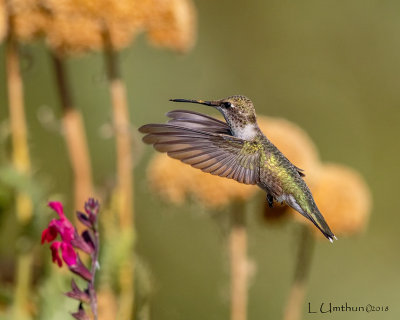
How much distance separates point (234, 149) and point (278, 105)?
9.52 ft

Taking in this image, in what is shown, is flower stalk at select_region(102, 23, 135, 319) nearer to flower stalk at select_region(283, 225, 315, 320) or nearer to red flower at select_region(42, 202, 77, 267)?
flower stalk at select_region(283, 225, 315, 320)

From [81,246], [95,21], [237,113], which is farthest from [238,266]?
[81,246]

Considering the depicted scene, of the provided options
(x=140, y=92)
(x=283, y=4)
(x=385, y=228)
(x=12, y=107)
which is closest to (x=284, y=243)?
(x=385, y=228)

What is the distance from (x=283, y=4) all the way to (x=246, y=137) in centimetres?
326

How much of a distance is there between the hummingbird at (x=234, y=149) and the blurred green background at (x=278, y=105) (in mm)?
1769

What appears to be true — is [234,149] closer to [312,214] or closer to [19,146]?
[312,214]

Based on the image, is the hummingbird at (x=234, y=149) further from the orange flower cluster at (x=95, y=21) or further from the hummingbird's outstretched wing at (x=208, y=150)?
the orange flower cluster at (x=95, y=21)

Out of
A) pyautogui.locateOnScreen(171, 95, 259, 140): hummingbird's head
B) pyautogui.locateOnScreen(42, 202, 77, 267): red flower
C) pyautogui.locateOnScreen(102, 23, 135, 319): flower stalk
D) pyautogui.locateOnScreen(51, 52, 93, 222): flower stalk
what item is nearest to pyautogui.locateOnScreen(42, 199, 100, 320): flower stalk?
pyautogui.locateOnScreen(42, 202, 77, 267): red flower

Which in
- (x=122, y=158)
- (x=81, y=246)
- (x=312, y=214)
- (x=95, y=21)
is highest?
(x=95, y=21)

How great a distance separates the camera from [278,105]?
4309 mm

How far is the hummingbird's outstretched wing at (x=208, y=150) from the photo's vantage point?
4.23ft

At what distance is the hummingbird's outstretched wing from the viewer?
1.29m

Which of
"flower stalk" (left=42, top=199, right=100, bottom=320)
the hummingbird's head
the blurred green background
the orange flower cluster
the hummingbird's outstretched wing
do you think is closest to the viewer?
"flower stalk" (left=42, top=199, right=100, bottom=320)

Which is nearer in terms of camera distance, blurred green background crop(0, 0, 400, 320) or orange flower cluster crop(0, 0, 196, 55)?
orange flower cluster crop(0, 0, 196, 55)
